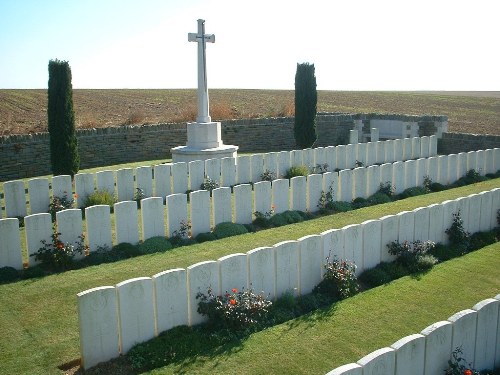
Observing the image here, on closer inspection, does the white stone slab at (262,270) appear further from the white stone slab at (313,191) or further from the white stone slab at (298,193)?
the white stone slab at (313,191)

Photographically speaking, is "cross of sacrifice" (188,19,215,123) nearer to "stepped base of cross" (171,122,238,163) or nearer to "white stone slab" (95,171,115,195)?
"stepped base of cross" (171,122,238,163)

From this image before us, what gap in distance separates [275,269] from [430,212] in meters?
3.41

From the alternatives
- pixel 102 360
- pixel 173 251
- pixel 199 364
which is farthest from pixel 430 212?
pixel 102 360

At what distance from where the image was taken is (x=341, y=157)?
51.9ft

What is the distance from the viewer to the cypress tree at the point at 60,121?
14422 millimetres

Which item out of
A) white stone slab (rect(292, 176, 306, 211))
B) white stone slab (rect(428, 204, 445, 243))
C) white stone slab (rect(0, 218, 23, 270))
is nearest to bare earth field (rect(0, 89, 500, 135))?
white stone slab (rect(292, 176, 306, 211))

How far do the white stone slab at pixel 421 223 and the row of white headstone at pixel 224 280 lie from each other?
0.02 m

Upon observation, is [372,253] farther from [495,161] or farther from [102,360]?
[495,161]

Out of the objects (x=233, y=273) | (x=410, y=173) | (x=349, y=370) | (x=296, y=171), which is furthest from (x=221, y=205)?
(x=349, y=370)

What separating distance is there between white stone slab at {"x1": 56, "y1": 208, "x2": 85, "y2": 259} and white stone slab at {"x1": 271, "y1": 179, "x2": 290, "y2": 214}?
4.13 meters

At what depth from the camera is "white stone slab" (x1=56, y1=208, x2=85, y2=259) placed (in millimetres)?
8445

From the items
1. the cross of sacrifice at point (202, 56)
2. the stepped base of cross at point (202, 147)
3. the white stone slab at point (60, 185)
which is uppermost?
the cross of sacrifice at point (202, 56)

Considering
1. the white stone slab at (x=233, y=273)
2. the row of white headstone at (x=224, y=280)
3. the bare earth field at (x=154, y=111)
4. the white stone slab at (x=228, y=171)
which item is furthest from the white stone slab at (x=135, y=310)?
the bare earth field at (x=154, y=111)

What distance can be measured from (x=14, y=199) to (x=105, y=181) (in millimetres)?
2038
